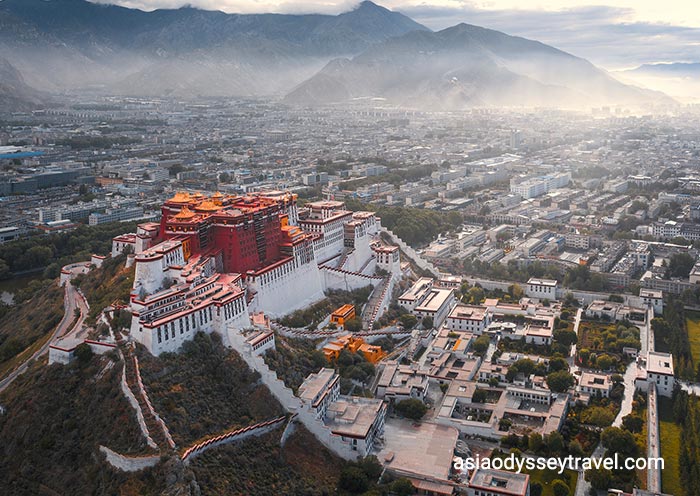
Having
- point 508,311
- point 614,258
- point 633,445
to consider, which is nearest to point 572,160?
point 614,258

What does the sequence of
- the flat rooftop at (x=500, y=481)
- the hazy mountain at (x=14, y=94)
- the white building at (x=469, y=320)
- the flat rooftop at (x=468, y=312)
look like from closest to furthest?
the flat rooftop at (x=500, y=481), the white building at (x=469, y=320), the flat rooftop at (x=468, y=312), the hazy mountain at (x=14, y=94)

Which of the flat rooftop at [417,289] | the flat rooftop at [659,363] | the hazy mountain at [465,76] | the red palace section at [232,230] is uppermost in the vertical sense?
the red palace section at [232,230]

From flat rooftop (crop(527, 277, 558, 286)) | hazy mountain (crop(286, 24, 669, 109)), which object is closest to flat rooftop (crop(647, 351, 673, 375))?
flat rooftop (crop(527, 277, 558, 286))

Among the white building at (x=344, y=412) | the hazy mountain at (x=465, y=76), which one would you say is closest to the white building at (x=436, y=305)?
the white building at (x=344, y=412)

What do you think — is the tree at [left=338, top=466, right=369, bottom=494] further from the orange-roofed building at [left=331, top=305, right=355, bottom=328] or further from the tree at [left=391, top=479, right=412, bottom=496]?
the orange-roofed building at [left=331, top=305, right=355, bottom=328]

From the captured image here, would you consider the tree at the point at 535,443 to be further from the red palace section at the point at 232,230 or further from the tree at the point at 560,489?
the red palace section at the point at 232,230

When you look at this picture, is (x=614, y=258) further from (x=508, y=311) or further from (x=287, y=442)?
(x=287, y=442)

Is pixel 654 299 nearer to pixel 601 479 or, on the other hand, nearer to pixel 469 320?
pixel 469 320

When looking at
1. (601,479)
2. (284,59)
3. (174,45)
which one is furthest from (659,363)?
(174,45)
